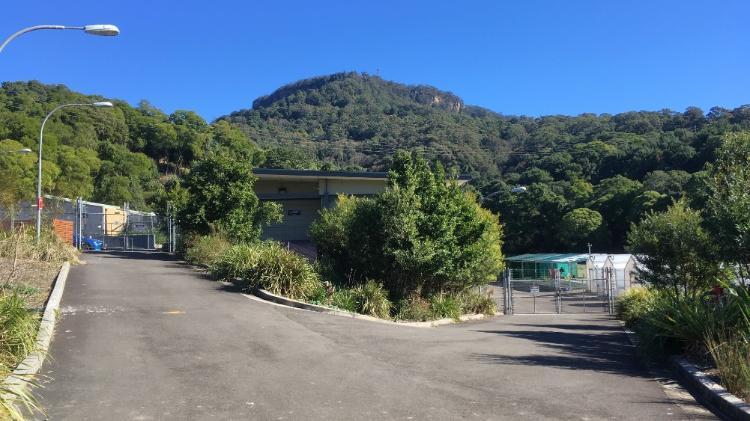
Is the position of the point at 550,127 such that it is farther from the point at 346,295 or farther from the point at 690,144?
the point at 346,295

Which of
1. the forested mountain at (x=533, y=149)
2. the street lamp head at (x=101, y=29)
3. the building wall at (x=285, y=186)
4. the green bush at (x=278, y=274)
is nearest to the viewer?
the street lamp head at (x=101, y=29)

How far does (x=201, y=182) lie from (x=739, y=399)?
2276cm

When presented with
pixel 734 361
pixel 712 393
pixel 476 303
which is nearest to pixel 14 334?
pixel 712 393


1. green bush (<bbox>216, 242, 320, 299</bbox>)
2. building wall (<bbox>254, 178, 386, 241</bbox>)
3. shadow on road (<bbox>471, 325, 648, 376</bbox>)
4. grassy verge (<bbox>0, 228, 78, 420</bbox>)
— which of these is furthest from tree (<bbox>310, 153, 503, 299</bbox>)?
building wall (<bbox>254, 178, 386, 241</bbox>)

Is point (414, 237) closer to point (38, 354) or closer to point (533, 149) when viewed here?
point (38, 354)

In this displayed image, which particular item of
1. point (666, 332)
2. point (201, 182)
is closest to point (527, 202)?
point (201, 182)

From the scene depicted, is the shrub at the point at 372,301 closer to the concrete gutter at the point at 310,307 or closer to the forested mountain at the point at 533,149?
the concrete gutter at the point at 310,307

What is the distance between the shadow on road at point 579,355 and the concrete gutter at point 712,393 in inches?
25.1

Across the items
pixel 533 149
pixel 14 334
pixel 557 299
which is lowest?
pixel 557 299

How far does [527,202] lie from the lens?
79.2 meters

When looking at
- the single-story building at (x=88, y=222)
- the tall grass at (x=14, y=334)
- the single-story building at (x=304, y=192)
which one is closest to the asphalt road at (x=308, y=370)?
the tall grass at (x=14, y=334)

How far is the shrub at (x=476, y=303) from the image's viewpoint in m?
21.5

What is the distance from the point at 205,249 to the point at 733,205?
714 inches

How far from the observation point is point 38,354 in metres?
8.26
